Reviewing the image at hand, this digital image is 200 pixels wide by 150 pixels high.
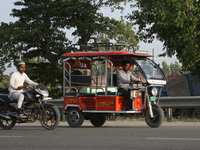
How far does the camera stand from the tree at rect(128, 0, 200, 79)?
20625mm

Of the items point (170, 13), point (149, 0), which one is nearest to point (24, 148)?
point (170, 13)

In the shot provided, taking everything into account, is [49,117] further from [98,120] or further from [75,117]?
[98,120]

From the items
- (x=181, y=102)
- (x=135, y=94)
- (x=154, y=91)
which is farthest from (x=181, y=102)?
(x=135, y=94)

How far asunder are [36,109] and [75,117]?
1.68m

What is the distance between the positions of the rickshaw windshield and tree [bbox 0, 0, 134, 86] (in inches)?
584

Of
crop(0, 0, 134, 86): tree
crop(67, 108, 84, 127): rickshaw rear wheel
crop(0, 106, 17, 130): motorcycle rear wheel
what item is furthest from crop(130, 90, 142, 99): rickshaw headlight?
crop(0, 0, 134, 86): tree

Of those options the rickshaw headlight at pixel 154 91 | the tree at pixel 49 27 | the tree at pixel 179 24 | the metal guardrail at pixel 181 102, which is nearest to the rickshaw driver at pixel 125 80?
the rickshaw headlight at pixel 154 91

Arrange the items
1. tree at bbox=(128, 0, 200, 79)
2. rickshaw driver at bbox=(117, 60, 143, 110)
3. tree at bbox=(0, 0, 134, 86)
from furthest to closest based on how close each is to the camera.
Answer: tree at bbox=(0, 0, 134, 86) < tree at bbox=(128, 0, 200, 79) < rickshaw driver at bbox=(117, 60, 143, 110)

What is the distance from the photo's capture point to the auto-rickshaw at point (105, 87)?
12.0 meters

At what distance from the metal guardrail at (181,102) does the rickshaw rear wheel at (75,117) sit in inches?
184

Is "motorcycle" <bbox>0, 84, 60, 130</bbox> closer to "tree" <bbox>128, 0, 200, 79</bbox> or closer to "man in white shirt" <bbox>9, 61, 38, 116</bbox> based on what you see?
"man in white shirt" <bbox>9, 61, 38, 116</bbox>

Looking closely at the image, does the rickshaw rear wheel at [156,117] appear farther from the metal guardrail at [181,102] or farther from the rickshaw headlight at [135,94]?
the metal guardrail at [181,102]

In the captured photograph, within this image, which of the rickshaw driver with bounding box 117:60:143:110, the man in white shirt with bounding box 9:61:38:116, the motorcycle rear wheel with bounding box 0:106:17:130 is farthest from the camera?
the rickshaw driver with bounding box 117:60:143:110

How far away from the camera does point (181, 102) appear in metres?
16.4
